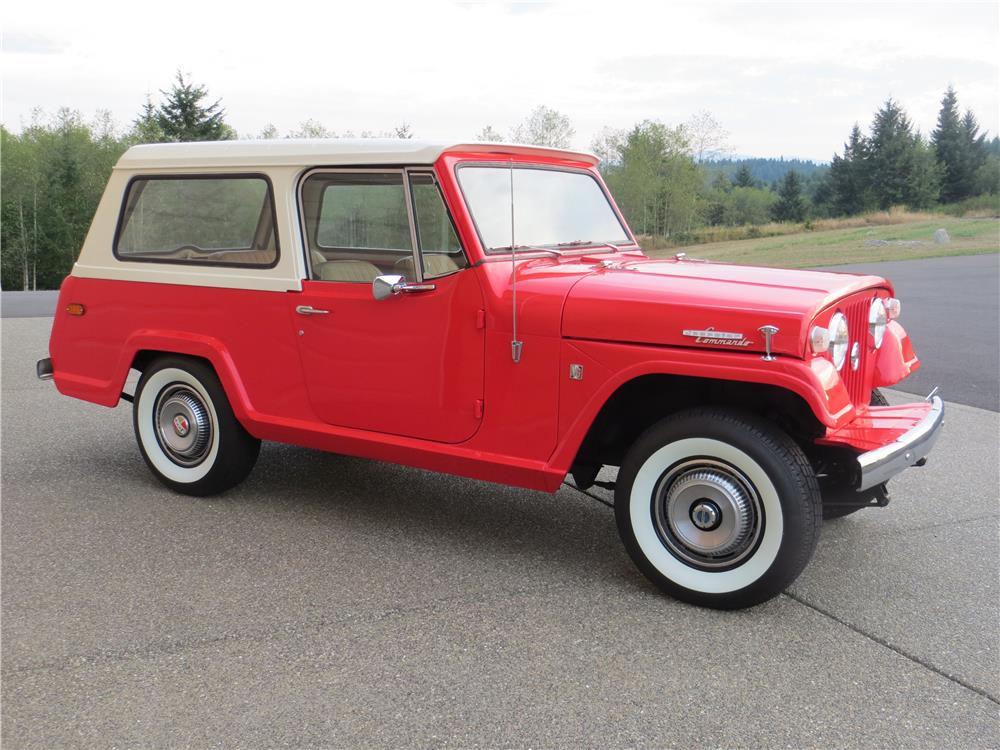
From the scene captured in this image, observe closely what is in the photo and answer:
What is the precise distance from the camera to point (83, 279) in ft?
16.9

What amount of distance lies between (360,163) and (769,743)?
9.89ft

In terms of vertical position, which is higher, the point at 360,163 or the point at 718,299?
the point at 360,163

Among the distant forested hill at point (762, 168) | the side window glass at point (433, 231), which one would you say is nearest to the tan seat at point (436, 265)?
the side window glass at point (433, 231)

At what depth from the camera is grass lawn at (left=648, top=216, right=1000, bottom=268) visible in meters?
24.8

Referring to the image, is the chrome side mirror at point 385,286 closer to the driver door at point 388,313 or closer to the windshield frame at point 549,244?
the driver door at point 388,313

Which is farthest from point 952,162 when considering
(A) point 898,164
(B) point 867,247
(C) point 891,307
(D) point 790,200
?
(C) point 891,307

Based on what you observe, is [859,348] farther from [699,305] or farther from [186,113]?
[186,113]

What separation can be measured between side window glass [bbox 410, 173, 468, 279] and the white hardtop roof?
0.39 ft

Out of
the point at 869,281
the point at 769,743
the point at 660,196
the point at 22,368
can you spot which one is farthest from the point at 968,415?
the point at 660,196

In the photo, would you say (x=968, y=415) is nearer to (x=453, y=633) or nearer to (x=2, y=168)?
(x=453, y=633)

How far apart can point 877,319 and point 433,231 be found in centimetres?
205

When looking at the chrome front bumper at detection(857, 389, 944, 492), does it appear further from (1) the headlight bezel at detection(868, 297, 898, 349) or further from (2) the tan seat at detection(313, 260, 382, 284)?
(2) the tan seat at detection(313, 260, 382, 284)

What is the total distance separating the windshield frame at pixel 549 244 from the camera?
402 centimetres

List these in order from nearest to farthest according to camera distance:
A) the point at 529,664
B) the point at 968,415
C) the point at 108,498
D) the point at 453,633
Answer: the point at 529,664, the point at 453,633, the point at 108,498, the point at 968,415
